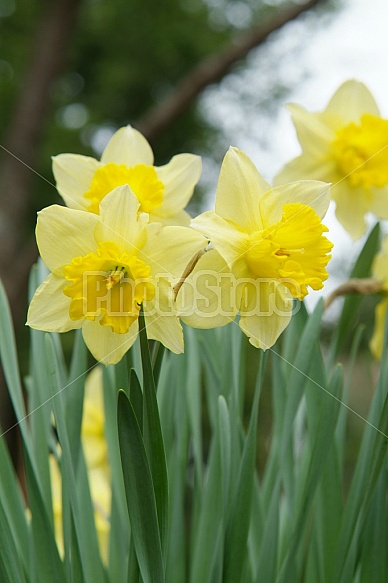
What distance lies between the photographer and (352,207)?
910mm

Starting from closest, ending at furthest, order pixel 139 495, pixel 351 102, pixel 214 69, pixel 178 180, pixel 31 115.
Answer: pixel 139 495, pixel 178 180, pixel 351 102, pixel 214 69, pixel 31 115

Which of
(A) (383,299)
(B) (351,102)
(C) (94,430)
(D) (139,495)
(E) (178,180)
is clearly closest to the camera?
(D) (139,495)

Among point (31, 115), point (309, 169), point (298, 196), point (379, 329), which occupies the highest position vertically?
point (31, 115)

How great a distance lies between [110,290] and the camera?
0.54 m

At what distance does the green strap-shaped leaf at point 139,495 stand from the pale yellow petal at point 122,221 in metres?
0.14

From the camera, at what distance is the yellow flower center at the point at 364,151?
2.91 ft

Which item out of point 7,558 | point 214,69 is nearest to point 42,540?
point 7,558

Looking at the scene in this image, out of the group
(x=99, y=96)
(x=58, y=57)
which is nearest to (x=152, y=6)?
(x=99, y=96)

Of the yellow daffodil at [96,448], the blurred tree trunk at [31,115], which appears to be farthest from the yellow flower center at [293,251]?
the blurred tree trunk at [31,115]

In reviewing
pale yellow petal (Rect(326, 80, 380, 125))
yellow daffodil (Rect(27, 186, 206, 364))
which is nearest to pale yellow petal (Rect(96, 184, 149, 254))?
yellow daffodil (Rect(27, 186, 206, 364))

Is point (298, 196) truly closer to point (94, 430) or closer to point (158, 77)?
point (94, 430)

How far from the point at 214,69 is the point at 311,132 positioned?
2.63 m

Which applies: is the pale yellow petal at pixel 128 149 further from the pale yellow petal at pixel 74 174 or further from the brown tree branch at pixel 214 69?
the brown tree branch at pixel 214 69

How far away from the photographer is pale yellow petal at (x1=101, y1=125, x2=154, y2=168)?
29.1 inches
